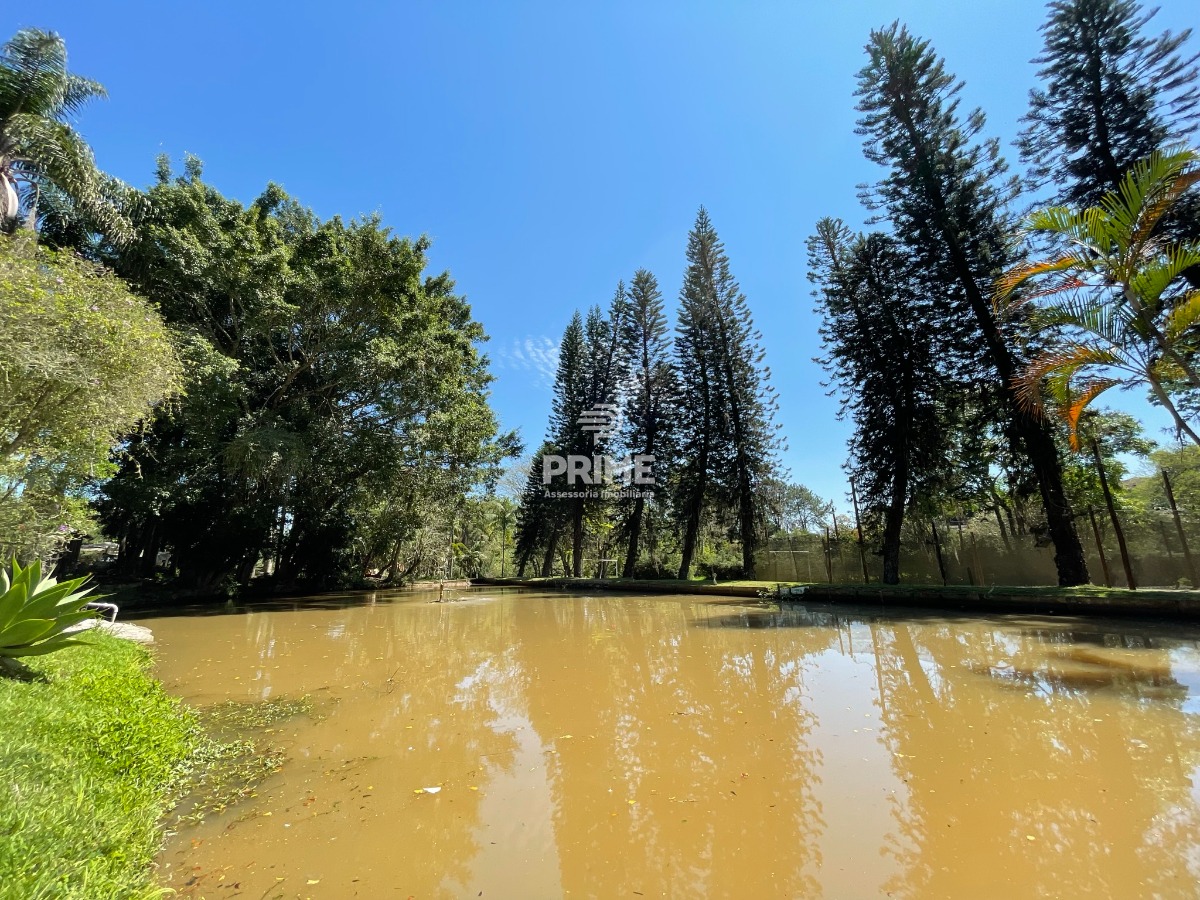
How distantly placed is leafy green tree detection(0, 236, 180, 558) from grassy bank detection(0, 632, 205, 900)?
95.0 inches

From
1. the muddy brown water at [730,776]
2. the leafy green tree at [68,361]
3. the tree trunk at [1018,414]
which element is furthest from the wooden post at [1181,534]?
the leafy green tree at [68,361]

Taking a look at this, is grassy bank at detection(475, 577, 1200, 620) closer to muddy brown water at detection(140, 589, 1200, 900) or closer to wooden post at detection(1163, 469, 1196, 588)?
wooden post at detection(1163, 469, 1196, 588)

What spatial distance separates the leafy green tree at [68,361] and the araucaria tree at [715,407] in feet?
54.6

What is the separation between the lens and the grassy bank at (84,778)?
167 centimetres

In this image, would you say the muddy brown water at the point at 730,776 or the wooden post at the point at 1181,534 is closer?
the muddy brown water at the point at 730,776

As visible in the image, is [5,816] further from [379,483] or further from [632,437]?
[632,437]

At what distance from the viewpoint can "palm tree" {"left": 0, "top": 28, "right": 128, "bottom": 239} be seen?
7957 millimetres

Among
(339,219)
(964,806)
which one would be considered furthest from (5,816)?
(339,219)

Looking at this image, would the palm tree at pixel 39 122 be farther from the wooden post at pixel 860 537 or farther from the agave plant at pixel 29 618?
the wooden post at pixel 860 537

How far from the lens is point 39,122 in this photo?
26.5ft

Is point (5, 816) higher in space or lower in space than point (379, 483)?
lower

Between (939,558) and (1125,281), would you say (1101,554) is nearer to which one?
(939,558)

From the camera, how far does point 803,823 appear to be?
243cm

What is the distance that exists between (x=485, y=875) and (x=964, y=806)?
2398 millimetres
